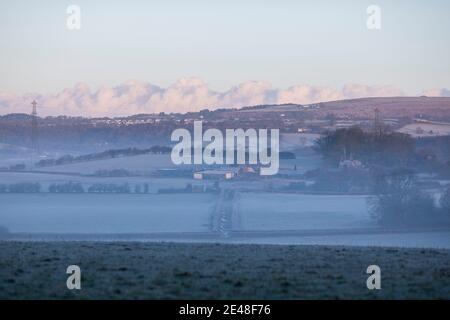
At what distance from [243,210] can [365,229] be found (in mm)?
6908

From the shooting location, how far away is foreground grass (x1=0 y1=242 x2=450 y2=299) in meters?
12.5

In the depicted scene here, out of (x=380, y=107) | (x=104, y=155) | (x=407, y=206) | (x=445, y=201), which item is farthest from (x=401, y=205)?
(x=380, y=107)

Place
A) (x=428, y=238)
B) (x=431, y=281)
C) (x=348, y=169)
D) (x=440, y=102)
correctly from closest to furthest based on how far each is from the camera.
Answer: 1. (x=431, y=281)
2. (x=428, y=238)
3. (x=348, y=169)
4. (x=440, y=102)

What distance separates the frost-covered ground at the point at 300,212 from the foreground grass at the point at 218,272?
63.3ft

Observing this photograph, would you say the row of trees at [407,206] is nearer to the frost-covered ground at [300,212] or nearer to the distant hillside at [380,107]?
the frost-covered ground at [300,212]

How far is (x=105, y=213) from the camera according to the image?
4166 cm

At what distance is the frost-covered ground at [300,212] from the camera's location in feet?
123

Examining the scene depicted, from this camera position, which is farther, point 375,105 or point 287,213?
point 375,105

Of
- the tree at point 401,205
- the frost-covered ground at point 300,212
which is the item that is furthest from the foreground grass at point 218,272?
the tree at point 401,205

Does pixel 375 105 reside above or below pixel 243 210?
above

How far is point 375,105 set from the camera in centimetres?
7356
